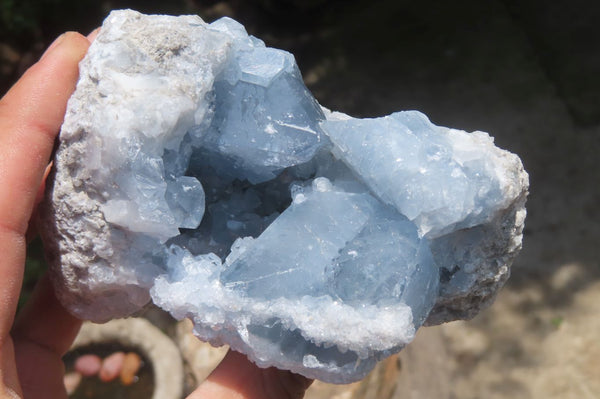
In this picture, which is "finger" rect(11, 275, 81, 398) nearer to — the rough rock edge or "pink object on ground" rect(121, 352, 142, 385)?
the rough rock edge

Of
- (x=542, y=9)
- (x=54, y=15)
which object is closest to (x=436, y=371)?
(x=542, y=9)

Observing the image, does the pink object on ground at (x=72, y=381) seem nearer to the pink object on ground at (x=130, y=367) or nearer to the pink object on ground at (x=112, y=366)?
the pink object on ground at (x=112, y=366)

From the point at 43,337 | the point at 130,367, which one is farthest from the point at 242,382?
the point at 130,367

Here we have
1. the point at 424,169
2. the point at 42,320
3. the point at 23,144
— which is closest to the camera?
the point at 424,169

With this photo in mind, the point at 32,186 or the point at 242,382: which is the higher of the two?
the point at 32,186

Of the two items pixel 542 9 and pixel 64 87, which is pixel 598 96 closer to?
pixel 542 9

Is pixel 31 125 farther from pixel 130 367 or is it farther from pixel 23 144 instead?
pixel 130 367
